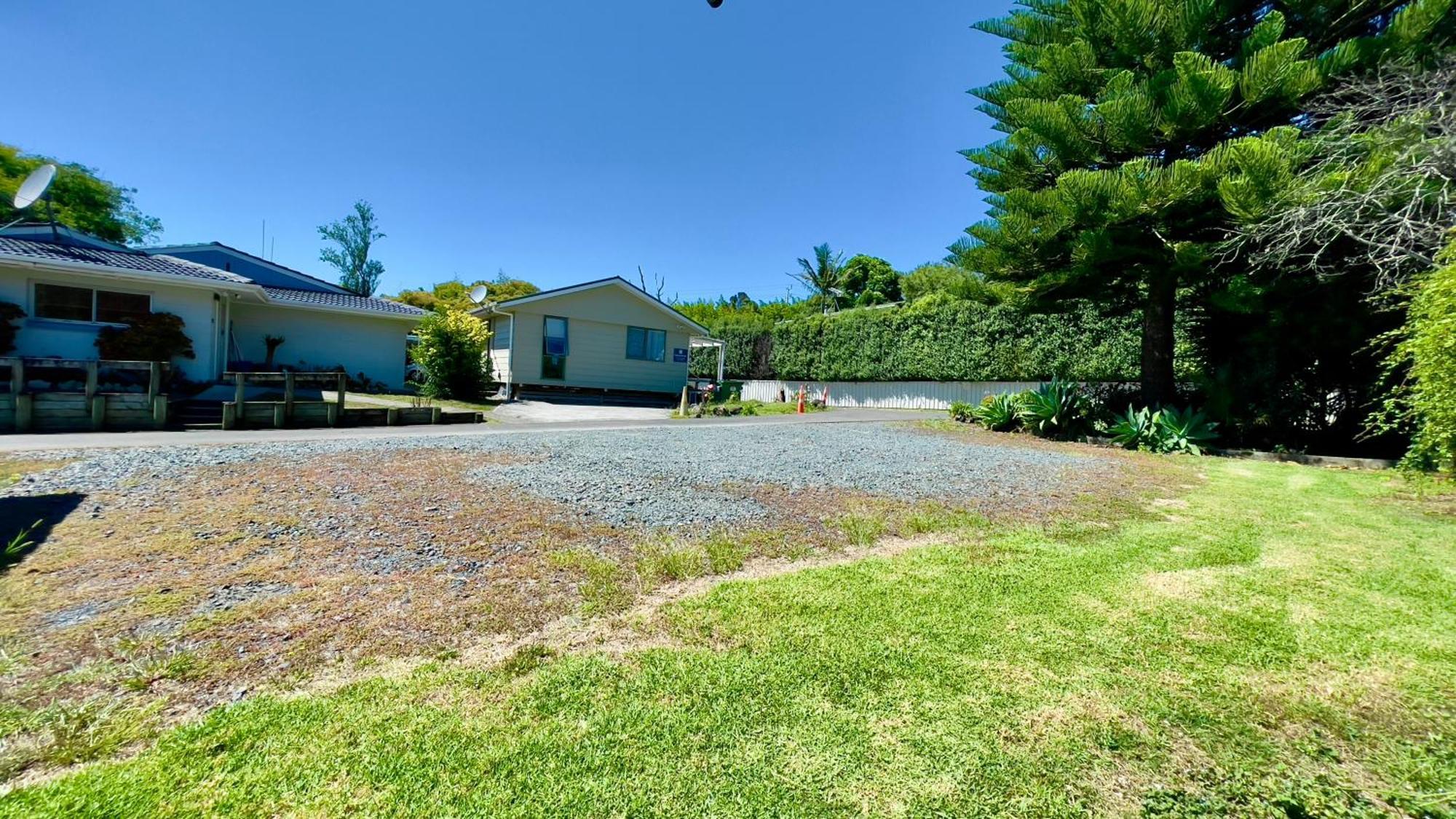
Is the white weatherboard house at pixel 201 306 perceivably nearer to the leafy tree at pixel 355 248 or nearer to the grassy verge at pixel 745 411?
the grassy verge at pixel 745 411

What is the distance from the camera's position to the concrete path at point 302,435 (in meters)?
6.78

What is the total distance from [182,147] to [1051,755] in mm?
26770

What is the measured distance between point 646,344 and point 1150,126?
1500 centimetres

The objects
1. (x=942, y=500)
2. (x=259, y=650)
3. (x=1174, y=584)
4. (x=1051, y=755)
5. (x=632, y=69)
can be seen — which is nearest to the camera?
(x=1051, y=755)

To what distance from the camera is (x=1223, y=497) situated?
544 centimetres

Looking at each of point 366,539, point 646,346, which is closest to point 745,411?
point 646,346

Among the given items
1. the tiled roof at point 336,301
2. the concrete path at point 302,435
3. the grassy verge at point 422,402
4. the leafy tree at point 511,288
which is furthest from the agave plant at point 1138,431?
the leafy tree at point 511,288

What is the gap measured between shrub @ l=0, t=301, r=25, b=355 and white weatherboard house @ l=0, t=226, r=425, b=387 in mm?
136

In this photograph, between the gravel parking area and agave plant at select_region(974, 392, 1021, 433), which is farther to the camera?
agave plant at select_region(974, 392, 1021, 433)

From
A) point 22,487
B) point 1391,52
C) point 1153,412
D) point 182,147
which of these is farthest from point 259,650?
point 182,147

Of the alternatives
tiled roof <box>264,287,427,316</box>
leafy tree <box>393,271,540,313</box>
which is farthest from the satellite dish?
leafy tree <box>393,271,540,313</box>

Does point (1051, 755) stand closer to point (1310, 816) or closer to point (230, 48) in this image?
point (1310, 816)

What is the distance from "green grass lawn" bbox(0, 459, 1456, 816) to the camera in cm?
145

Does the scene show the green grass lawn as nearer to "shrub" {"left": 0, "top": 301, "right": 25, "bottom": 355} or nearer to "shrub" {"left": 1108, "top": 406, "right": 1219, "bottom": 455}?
"shrub" {"left": 1108, "top": 406, "right": 1219, "bottom": 455}
